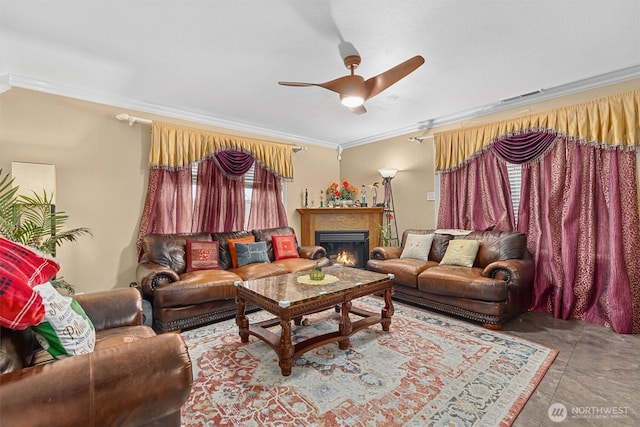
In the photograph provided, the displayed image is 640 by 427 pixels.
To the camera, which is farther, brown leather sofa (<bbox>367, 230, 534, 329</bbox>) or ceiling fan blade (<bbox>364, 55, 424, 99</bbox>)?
brown leather sofa (<bbox>367, 230, 534, 329</bbox>)

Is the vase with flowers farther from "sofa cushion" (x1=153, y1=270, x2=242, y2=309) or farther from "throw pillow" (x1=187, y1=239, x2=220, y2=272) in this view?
"sofa cushion" (x1=153, y1=270, x2=242, y2=309)

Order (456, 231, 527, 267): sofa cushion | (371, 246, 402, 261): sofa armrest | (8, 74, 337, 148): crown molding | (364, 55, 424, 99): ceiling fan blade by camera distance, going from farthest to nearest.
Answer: (371, 246, 402, 261): sofa armrest < (456, 231, 527, 267): sofa cushion < (8, 74, 337, 148): crown molding < (364, 55, 424, 99): ceiling fan blade

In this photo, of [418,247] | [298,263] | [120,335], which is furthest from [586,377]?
[120,335]

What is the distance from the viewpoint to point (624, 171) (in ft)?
9.77

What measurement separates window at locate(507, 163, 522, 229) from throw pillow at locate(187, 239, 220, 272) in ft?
12.4

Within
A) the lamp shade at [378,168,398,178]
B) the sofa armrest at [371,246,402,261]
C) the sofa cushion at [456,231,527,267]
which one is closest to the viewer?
the sofa cushion at [456,231,527,267]

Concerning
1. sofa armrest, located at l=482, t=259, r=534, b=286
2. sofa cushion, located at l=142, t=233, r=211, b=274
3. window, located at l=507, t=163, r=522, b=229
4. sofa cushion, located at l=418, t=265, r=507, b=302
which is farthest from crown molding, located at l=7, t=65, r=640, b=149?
sofa cushion, located at l=418, t=265, r=507, b=302

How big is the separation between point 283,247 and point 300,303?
2110mm

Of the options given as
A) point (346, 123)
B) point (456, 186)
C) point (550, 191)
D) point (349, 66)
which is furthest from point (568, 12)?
point (346, 123)

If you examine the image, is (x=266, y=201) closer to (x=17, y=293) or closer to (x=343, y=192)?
(x=343, y=192)

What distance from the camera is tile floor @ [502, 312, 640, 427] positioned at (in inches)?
68.0

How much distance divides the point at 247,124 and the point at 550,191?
13.3ft

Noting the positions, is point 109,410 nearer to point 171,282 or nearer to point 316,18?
point 171,282

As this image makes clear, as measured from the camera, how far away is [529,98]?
11.8 feet
